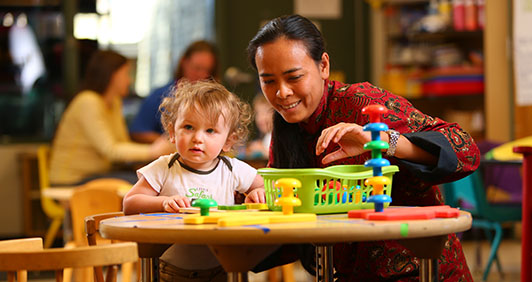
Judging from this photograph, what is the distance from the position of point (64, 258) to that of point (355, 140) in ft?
2.18

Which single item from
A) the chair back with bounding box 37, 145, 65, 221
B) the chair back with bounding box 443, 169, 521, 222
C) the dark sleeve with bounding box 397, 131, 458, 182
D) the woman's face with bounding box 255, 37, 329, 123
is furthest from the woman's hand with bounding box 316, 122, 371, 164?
the chair back with bounding box 37, 145, 65, 221

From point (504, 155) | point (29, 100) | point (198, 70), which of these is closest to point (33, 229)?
point (29, 100)

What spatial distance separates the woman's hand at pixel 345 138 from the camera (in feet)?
5.17

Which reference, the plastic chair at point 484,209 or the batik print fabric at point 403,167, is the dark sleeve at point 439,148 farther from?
the plastic chair at point 484,209

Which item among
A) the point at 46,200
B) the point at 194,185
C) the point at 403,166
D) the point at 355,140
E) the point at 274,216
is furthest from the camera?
the point at 46,200

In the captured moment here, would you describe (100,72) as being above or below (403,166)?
above

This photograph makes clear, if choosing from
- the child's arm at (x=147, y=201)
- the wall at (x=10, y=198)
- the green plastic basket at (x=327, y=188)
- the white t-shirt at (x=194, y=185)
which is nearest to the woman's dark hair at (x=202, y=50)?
the wall at (x=10, y=198)

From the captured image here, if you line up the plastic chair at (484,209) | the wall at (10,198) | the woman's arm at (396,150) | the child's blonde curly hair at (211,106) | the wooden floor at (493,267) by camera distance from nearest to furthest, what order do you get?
the woman's arm at (396,150), the child's blonde curly hair at (211,106), the plastic chair at (484,209), the wooden floor at (493,267), the wall at (10,198)

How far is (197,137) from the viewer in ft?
6.56

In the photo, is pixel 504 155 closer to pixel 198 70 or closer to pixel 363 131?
pixel 198 70

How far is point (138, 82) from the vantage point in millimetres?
6820

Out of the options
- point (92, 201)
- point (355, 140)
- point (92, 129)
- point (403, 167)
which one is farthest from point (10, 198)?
point (355, 140)

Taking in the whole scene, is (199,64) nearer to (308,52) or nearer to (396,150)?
(308,52)

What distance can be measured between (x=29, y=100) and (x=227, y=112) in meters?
4.93
